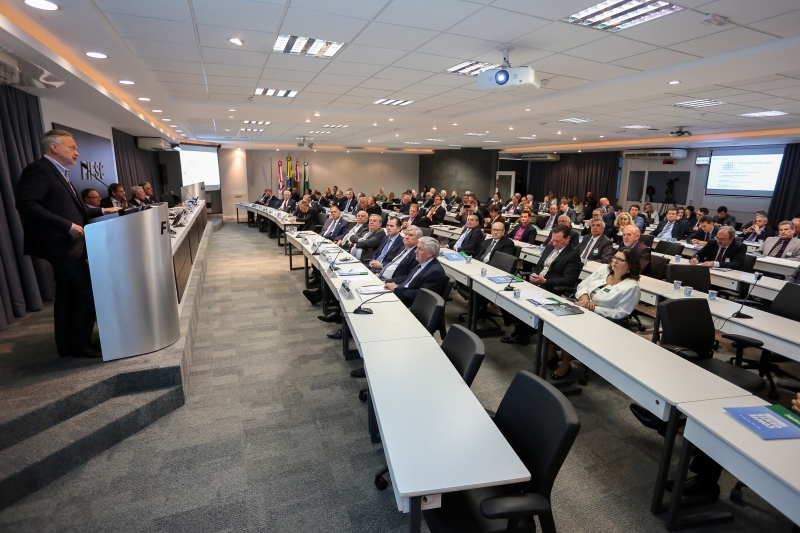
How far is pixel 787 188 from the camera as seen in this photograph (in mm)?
11008

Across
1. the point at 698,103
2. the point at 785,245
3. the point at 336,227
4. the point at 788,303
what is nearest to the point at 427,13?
the point at 788,303

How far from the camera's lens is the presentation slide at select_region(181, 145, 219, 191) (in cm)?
1518

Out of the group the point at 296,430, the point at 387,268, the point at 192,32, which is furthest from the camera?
the point at 387,268

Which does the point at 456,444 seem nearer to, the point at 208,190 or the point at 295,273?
the point at 295,273

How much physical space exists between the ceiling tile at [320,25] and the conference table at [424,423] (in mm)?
2525

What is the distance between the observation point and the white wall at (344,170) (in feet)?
60.5

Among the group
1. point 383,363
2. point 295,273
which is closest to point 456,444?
point 383,363

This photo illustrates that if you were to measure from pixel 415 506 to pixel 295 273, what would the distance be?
663 centimetres

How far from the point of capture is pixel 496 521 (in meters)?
1.64

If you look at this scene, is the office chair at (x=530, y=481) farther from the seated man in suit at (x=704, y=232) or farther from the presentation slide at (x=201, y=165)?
the presentation slide at (x=201, y=165)

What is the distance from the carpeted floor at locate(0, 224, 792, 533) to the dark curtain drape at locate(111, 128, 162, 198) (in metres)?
7.07

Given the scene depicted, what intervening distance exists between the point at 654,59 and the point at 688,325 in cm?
291

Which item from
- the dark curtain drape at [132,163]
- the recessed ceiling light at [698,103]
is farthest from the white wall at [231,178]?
the recessed ceiling light at [698,103]

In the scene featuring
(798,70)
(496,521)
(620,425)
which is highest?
(798,70)
